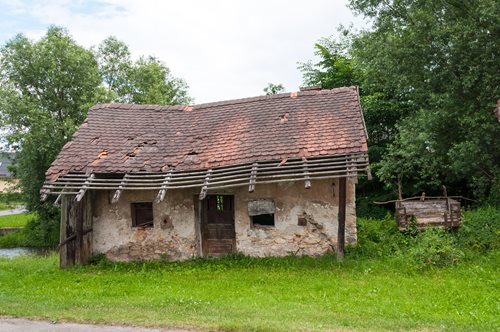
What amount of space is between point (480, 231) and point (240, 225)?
265 inches

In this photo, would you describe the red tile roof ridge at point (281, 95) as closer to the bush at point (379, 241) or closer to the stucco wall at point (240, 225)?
the stucco wall at point (240, 225)

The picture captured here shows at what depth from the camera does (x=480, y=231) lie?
44.9ft

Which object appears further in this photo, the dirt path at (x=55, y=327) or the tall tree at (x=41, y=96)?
the tall tree at (x=41, y=96)

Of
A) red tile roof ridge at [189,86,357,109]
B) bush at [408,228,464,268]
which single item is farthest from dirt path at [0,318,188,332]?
red tile roof ridge at [189,86,357,109]

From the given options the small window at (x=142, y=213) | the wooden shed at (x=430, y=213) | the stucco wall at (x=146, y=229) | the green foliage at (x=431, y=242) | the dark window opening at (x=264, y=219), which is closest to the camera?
the green foliage at (x=431, y=242)

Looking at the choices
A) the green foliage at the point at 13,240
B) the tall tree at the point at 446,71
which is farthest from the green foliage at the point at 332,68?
the green foliage at the point at 13,240

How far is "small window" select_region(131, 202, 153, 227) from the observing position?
1435 cm

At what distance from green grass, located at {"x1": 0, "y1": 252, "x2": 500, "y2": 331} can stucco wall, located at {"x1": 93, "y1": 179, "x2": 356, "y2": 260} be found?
0.59m

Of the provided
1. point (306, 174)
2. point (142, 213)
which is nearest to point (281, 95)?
point (306, 174)

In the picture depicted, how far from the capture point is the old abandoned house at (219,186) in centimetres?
1301

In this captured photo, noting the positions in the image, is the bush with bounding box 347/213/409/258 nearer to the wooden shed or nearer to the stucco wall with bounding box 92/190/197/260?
the wooden shed

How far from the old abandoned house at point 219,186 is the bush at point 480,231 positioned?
3.05m

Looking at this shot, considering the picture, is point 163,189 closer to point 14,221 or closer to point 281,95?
point 281,95

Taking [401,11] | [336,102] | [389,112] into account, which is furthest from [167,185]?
[389,112]
